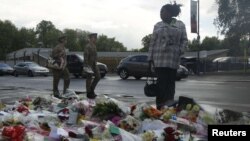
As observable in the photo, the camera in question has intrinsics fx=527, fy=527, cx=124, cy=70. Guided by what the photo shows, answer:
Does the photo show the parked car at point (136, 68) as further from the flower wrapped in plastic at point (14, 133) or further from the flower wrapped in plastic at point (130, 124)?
the flower wrapped in plastic at point (14, 133)

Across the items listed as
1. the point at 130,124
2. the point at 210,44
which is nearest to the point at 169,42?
the point at 130,124

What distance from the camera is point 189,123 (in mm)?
6129

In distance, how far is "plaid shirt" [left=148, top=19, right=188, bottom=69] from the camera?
801cm

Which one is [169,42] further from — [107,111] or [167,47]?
[107,111]

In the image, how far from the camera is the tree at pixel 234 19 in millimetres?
47172

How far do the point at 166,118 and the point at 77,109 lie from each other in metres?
1.34

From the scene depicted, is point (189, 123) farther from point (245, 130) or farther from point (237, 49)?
point (237, 49)

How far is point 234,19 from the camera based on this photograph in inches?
1955

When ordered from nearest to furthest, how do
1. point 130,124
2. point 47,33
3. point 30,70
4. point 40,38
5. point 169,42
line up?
1. point 130,124
2. point 169,42
3. point 30,70
4. point 47,33
5. point 40,38

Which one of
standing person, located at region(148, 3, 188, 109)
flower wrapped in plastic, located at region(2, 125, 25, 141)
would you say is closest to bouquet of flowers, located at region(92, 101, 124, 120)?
standing person, located at region(148, 3, 188, 109)

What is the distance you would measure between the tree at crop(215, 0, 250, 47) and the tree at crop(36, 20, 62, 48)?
62.0 metres

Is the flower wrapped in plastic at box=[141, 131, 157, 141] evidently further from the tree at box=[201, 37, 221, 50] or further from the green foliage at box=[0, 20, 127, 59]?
the tree at box=[201, 37, 221, 50]

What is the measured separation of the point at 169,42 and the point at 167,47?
0.30 feet

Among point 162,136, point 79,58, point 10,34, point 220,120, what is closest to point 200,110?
point 220,120
